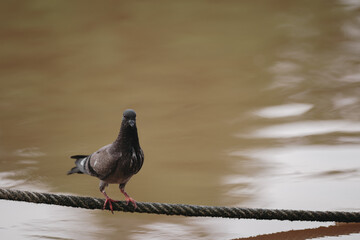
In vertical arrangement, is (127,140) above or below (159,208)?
above

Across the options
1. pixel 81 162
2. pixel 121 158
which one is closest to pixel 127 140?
pixel 121 158

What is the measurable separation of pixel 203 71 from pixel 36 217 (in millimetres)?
1271

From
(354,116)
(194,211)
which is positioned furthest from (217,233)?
(354,116)

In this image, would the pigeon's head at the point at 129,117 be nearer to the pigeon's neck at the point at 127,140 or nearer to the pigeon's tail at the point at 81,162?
the pigeon's neck at the point at 127,140

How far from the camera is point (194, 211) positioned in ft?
5.13

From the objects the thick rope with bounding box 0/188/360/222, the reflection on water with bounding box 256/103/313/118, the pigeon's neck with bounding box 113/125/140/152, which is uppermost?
the reflection on water with bounding box 256/103/313/118

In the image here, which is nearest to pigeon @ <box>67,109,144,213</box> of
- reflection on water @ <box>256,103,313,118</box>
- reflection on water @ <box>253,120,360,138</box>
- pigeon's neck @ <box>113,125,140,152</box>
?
pigeon's neck @ <box>113,125,140,152</box>

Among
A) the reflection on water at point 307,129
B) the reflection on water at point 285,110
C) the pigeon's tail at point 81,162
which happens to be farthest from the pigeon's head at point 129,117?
the reflection on water at point 285,110

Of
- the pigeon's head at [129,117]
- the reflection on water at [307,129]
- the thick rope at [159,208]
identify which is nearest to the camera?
the pigeon's head at [129,117]

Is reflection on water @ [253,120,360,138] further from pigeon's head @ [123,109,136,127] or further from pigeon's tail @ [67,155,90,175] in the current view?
pigeon's head @ [123,109,136,127]

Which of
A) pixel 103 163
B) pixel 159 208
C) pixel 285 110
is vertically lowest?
pixel 159 208

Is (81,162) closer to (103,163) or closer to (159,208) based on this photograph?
(103,163)

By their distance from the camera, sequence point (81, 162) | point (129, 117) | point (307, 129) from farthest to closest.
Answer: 1. point (307, 129)
2. point (81, 162)
3. point (129, 117)

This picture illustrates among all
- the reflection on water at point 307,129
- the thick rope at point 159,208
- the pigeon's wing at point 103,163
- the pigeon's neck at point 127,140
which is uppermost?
the reflection on water at point 307,129
